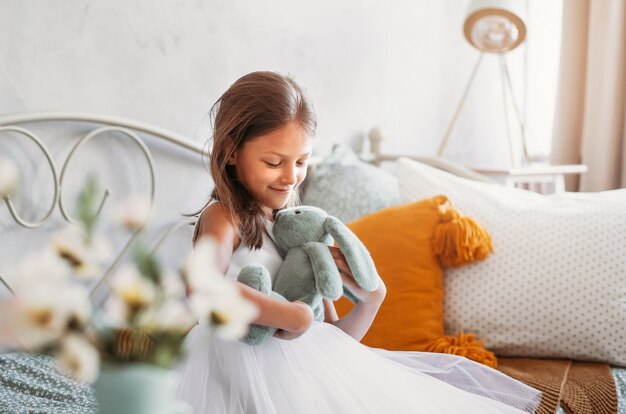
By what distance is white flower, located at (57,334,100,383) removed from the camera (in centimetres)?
52

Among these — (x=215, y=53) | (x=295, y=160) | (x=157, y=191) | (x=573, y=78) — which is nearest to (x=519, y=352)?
(x=295, y=160)

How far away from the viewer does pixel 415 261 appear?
1.64m

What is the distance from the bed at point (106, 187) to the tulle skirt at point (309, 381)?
29cm

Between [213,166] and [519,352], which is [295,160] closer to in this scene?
[213,166]

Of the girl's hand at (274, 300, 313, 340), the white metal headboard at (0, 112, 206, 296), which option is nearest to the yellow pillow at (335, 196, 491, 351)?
the white metal headboard at (0, 112, 206, 296)

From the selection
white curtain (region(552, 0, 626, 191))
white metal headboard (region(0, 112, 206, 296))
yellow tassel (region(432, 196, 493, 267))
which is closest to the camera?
white metal headboard (region(0, 112, 206, 296))

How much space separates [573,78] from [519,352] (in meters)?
1.56

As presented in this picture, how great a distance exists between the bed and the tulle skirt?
0.94 ft

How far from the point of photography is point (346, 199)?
2.00m

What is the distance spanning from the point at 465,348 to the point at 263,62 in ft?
3.28

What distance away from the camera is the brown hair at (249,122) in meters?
1.10

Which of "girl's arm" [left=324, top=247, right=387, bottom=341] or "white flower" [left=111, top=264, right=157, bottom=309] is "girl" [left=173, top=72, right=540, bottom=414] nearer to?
"girl's arm" [left=324, top=247, right=387, bottom=341]

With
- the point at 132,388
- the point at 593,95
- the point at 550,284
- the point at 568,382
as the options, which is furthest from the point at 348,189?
the point at 132,388

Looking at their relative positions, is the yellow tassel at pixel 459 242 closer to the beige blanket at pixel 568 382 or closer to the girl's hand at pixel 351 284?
the beige blanket at pixel 568 382
